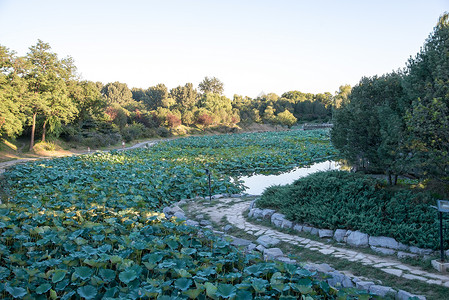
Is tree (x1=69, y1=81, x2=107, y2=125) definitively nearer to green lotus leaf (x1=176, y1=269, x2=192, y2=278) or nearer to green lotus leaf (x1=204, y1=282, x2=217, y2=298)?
green lotus leaf (x1=176, y1=269, x2=192, y2=278)

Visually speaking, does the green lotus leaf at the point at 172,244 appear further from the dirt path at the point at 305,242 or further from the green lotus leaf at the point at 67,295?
the dirt path at the point at 305,242

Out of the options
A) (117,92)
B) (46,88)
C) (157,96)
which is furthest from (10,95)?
(117,92)

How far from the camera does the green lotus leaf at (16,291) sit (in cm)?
270

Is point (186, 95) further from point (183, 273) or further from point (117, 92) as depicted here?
point (183, 273)

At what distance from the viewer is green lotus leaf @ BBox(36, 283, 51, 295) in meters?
2.77

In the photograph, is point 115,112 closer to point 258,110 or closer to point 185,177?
point 185,177

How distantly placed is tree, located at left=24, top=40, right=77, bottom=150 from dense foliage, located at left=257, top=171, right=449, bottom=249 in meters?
16.9

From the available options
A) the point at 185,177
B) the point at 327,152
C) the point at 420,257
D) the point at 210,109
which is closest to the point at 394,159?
the point at 420,257

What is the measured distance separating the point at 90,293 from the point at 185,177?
7869 millimetres

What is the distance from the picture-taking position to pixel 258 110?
57688 mm

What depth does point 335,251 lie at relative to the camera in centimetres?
467

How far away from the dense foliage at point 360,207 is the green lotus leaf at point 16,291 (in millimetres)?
4468

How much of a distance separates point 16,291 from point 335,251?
13.8 ft

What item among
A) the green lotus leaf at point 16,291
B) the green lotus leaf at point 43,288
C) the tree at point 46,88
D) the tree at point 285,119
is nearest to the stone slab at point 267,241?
the green lotus leaf at point 43,288
